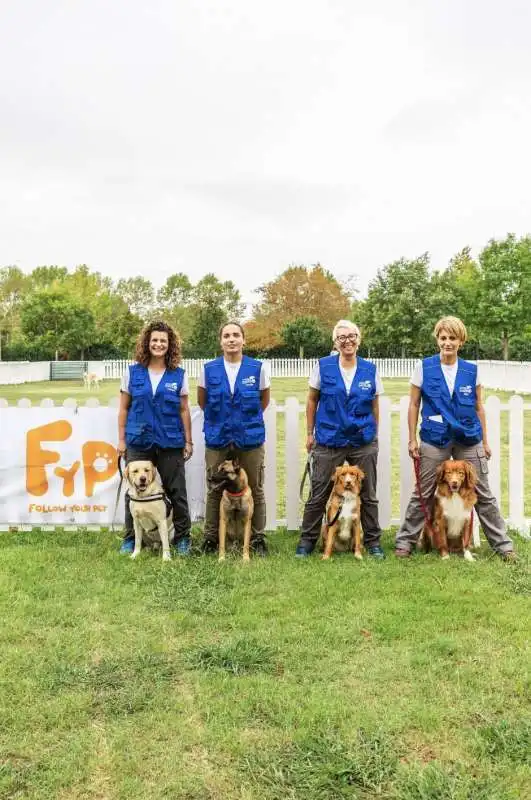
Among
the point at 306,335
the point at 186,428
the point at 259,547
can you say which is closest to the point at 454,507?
the point at 259,547

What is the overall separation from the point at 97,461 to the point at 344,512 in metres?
2.48

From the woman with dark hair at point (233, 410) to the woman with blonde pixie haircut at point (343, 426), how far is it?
44 centimetres

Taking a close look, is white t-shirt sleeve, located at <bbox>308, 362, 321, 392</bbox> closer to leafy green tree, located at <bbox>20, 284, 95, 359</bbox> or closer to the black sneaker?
the black sneaker

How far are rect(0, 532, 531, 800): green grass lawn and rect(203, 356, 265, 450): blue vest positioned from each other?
100cm

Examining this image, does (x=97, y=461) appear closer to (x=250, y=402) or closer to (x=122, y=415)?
(x=122, y=415)

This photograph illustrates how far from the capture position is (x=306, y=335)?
47094 mm

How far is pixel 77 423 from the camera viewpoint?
6.16 m

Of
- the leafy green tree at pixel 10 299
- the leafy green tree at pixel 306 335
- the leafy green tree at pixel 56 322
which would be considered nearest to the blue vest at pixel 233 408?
the leafy green tree at pixel 306 335

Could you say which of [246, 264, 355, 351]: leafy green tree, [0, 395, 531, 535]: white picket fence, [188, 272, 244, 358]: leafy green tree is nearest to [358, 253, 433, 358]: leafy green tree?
[246, 264, 355, 351]: leafy green tree

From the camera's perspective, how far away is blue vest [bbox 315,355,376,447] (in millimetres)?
5145

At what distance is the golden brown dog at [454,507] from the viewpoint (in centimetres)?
504

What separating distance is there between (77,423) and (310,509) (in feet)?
7.86

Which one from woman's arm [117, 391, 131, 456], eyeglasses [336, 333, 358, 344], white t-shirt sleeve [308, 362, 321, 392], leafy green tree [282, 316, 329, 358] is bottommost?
woman's arm [117, 391, 131, 456]

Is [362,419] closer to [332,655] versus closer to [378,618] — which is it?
[378,618]
